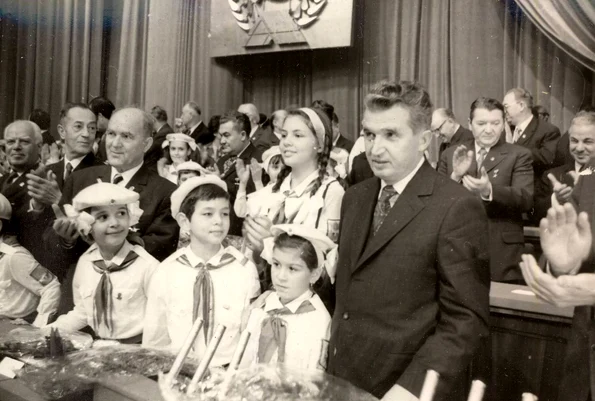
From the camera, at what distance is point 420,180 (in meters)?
1.68

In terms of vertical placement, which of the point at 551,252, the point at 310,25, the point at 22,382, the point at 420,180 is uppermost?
the point at 310,25

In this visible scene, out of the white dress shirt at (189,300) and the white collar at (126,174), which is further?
the white collar at (126,174)

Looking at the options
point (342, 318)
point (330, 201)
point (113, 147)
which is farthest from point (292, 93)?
point (342, 318)

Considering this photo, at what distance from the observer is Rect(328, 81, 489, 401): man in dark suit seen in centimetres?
154

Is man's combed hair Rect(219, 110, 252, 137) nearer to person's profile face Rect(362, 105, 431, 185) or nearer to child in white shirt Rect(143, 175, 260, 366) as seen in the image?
child in white shirt Rect(143, 175, 260, 366)

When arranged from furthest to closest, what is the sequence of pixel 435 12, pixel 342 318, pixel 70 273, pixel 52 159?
pixel 435 12, pixel 52 159, pixel 70 273, pixel 342 318

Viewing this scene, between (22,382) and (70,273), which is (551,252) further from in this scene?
(70,273)

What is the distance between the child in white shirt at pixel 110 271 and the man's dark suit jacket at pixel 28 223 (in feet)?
1.95

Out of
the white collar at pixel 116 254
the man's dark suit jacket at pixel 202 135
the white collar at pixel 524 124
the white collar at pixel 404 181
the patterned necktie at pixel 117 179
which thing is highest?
the man's dark suit jacket at pixel 202 135

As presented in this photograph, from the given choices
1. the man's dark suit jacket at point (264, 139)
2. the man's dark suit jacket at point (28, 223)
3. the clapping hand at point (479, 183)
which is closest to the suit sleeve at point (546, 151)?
the clapping hand at point (479, 183)

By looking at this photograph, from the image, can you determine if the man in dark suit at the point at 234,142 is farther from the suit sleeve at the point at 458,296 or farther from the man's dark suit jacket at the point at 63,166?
the suit sleeve at the point at 458,296

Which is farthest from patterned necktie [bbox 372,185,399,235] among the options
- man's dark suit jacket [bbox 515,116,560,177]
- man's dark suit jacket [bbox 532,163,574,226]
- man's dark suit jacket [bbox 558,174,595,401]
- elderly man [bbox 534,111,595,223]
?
man's dark suit jacket [bbox 515,116,560,177]

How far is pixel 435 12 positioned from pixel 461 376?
4836mm

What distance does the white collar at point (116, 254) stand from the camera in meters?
2.27
